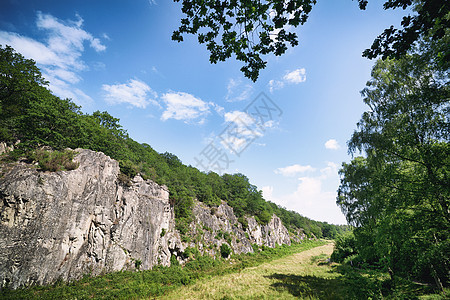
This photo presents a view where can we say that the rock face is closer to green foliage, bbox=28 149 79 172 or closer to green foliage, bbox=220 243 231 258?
green foliage, bbox=28 149 79 172

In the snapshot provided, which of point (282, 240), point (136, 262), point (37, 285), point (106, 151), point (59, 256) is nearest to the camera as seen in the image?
point (37, 285)

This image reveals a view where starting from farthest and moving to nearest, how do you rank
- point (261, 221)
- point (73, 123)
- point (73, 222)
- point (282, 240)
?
point (282, 240) < point (261, 221) < point (73, 123) < point (73, 222)

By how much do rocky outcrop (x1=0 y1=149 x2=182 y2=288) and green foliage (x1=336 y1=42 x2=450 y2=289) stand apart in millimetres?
19799

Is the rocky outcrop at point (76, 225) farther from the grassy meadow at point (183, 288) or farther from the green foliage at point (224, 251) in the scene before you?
the green foliage at point (224, 251)

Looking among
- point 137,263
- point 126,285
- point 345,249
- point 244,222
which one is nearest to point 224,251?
point 244,222

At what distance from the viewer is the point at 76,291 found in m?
11.2

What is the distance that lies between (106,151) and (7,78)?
11875mm

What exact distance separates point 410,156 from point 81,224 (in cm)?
2360

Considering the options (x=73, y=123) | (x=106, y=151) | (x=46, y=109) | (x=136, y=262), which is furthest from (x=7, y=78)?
(x=136, y=262)

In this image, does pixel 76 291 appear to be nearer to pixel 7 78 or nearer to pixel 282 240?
pixel 7 78

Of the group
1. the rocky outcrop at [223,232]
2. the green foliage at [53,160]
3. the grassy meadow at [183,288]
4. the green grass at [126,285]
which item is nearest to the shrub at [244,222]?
the rocky outcrop at [223,232]

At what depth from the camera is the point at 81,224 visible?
568 inches

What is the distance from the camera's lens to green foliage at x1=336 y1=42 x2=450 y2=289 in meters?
6.39

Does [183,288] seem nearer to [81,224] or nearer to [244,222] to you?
[81,224]
